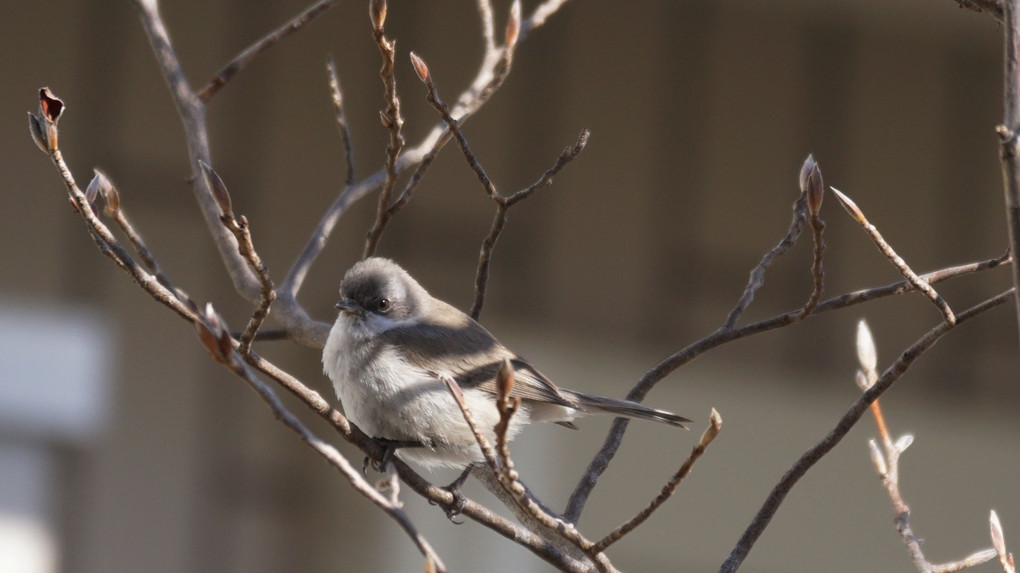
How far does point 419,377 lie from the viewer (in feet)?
10.2

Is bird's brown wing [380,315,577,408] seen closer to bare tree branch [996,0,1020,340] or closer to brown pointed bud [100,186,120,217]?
brown pointed bud [100,186,120,217]

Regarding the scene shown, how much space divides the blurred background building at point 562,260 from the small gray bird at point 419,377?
2018 millimetres

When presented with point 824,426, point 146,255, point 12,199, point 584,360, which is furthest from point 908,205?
point 146,255

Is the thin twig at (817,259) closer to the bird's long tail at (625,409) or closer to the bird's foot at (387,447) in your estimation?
the bird's long tail at (625,409)

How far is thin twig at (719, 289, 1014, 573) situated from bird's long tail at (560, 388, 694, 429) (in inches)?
23.3

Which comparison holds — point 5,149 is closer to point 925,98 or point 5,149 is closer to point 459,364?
point 459,364

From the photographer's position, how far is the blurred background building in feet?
17.3

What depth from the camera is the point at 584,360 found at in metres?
5.94

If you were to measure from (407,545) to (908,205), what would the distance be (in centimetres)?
327

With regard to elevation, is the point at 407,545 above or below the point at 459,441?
below

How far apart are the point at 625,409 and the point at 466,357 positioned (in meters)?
0.58

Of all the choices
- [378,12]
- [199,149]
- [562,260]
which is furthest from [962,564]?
[562,260]

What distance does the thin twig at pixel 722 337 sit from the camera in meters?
2.30

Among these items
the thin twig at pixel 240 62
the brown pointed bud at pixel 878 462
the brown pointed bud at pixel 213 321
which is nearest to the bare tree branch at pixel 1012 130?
the brown pointed bud at pixel 878 462
